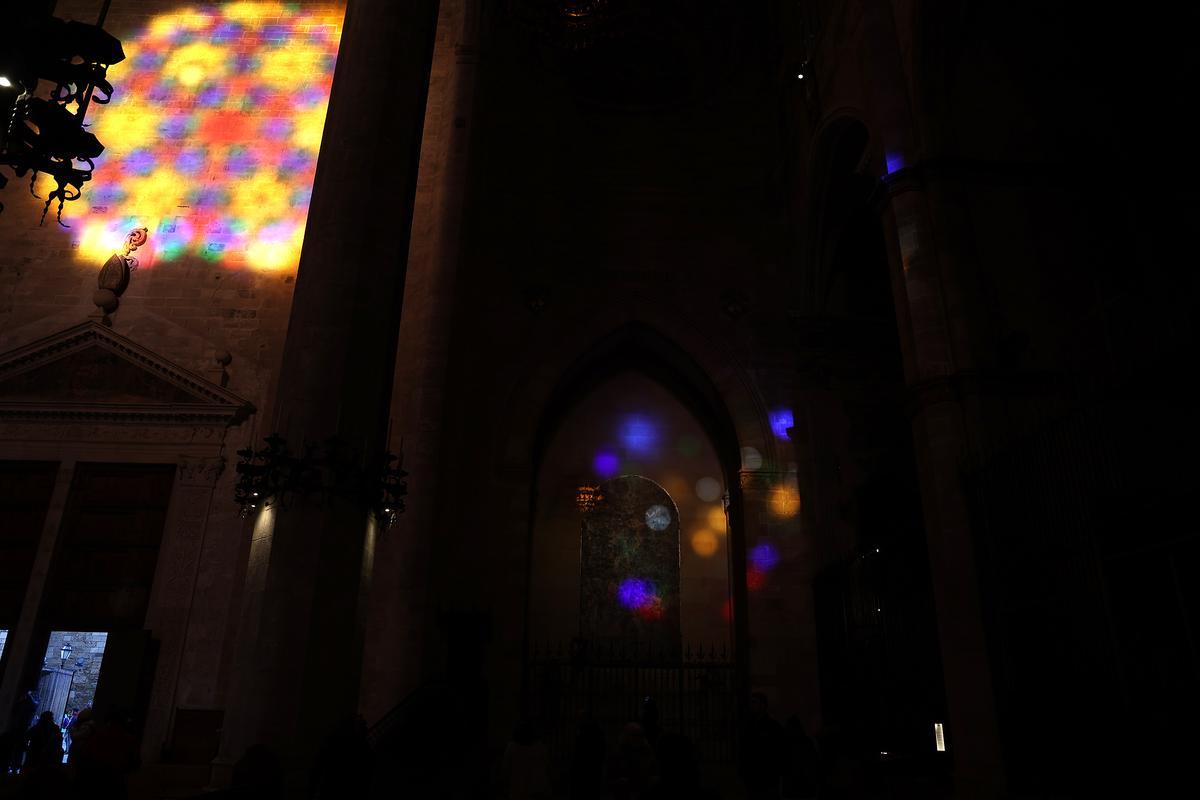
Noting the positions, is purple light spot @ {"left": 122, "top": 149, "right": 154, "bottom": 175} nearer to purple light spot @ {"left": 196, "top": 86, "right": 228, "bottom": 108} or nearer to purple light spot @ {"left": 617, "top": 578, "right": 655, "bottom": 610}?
purple light spot @ {"left": 196, "top": 86, "right": 228, "bottom": 108}

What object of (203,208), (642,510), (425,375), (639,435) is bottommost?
(642,510)

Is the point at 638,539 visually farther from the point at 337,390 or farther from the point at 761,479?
the point at 337,390

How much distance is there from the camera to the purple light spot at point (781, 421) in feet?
45.8

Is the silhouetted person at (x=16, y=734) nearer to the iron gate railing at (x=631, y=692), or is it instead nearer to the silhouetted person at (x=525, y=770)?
the silhouetted person at (x=525, y=770)

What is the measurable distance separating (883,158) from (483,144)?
292 inches

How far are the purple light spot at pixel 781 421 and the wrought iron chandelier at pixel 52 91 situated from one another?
10723 mm

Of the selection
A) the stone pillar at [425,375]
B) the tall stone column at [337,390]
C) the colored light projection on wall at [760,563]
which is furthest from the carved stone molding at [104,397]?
the colored light projection on wall at [760,563]

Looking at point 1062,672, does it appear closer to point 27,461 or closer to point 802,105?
point 802,105

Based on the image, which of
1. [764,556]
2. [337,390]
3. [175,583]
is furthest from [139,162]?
[764,556]

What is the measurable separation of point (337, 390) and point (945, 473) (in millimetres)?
5596

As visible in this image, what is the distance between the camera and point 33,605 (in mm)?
11352

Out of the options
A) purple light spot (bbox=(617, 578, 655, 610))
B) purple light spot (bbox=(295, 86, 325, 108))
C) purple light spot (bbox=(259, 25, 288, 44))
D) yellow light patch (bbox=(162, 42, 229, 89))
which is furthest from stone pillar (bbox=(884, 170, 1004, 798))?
yellow light patch (bbox=(162, 42, 229, 89))

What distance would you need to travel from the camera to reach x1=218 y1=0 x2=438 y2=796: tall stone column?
5309 millimetres

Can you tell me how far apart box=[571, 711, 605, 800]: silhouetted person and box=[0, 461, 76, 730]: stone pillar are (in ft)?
29.3
